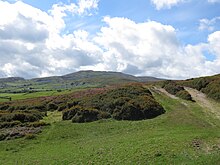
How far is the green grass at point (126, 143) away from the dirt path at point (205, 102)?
2.17 meters

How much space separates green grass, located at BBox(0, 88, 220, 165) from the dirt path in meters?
2.17

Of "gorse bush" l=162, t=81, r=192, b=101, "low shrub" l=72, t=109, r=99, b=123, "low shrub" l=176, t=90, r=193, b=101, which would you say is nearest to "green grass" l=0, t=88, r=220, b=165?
"low shrub" l=72, t=109, r=99, b=123

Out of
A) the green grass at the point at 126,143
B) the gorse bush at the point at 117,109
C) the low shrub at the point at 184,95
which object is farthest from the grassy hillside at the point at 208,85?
the gorse bush at the point at 117,109

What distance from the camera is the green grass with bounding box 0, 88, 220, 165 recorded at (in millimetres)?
25328

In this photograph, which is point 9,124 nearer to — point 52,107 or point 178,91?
point 52,107

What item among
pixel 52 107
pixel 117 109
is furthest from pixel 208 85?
pixel 52 107

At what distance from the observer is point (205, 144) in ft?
90.1

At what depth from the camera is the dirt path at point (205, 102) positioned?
43.0 meters

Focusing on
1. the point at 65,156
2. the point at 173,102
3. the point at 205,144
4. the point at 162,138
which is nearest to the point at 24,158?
the point at 65,156

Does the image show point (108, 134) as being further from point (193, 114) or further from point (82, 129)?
point (193, 114)

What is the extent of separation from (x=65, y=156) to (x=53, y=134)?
8784 millimetres

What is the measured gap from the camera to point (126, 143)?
96.9ft

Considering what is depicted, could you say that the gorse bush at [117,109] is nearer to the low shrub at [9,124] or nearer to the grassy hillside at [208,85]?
the low shrub at [9,124]

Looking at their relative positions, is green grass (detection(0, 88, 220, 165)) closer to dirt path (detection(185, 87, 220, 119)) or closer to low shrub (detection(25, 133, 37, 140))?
low shrub (detection(25, 133, 37, 140))
